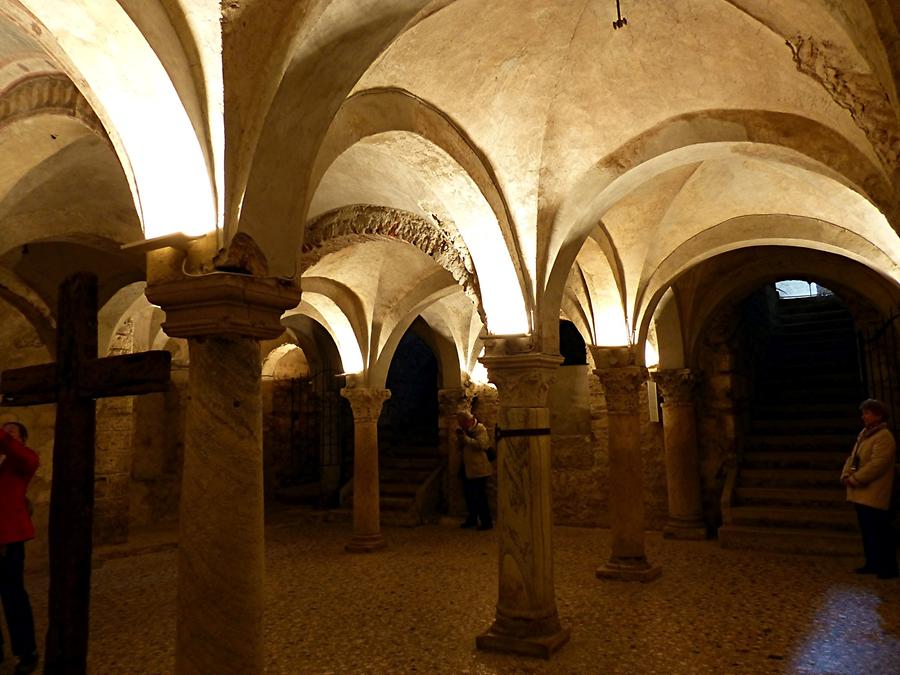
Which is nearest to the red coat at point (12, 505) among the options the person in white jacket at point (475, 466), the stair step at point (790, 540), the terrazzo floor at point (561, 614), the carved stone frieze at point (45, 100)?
the terrazzo floor at point (561, 614)

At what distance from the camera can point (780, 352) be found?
1396 cm

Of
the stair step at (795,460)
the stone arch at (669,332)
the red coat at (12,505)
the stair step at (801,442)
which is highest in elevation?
the stone arch at (669,332)

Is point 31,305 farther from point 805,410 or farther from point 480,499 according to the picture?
point 805,410

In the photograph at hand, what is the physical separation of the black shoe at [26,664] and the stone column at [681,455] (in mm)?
7816

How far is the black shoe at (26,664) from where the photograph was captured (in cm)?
412

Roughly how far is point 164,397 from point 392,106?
964 cm

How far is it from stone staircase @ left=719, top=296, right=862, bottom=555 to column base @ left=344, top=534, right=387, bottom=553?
444 cm

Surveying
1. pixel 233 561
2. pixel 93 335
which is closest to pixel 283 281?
pixel 93 335

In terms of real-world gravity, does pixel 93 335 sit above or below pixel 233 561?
above

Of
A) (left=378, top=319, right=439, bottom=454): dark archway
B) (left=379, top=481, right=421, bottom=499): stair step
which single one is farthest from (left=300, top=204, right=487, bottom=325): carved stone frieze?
(left=378, top=319, right=439, bottom=454): dark archway

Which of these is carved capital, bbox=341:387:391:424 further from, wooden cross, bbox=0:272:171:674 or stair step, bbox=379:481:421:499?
wooden cross, bbox=0:272:171:674

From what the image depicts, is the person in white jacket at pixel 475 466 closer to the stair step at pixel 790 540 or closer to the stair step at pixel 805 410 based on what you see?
the stair step at pixel 790 540

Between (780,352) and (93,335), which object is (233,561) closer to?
(93,335)

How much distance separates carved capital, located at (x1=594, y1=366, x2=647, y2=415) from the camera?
22.6ft
